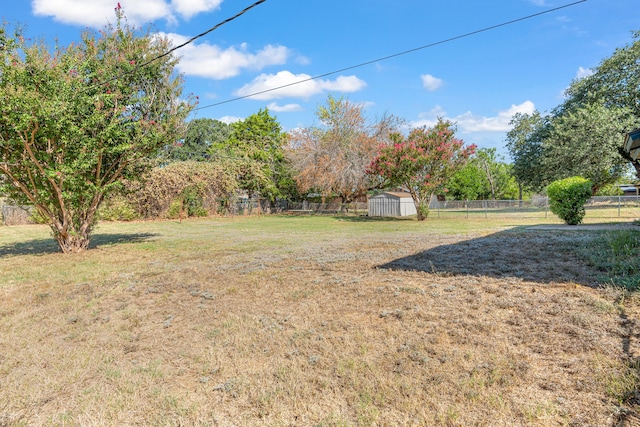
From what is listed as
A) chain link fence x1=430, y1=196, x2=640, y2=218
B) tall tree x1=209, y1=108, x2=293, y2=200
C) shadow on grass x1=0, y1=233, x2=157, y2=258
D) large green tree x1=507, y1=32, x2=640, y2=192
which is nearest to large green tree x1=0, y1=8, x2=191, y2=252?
shadow on grass x1=0, y1=233, x2=157, y2=258

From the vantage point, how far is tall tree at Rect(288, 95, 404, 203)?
2428cm

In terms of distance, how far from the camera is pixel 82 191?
314 inches

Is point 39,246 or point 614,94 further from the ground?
point 614,94

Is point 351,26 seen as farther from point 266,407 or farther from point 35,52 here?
point 266,407

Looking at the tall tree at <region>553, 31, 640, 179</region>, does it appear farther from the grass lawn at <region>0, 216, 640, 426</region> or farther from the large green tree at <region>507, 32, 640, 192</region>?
the grass lawn at <region>0, 216, 640, 426</region>

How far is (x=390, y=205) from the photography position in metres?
23.5

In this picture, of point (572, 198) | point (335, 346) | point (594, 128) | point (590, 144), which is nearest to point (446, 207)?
point (590, 144)

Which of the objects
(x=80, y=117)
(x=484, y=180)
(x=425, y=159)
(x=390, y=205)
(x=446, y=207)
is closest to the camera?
(x=80, y=117)

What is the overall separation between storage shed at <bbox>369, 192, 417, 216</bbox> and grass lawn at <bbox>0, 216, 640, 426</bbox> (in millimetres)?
17701

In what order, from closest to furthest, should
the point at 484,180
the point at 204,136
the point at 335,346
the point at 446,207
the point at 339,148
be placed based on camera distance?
1. the point at 335,346
2. the point at 339,148
3. the point at 446,207
4. the point at 204,136
5. the point at 484,180

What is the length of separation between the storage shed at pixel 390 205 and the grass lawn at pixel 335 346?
17701 mm

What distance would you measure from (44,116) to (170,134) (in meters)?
2.61

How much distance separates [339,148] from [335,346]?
2264 cm

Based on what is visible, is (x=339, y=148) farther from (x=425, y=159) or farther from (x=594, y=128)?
(x=594, y=128)
